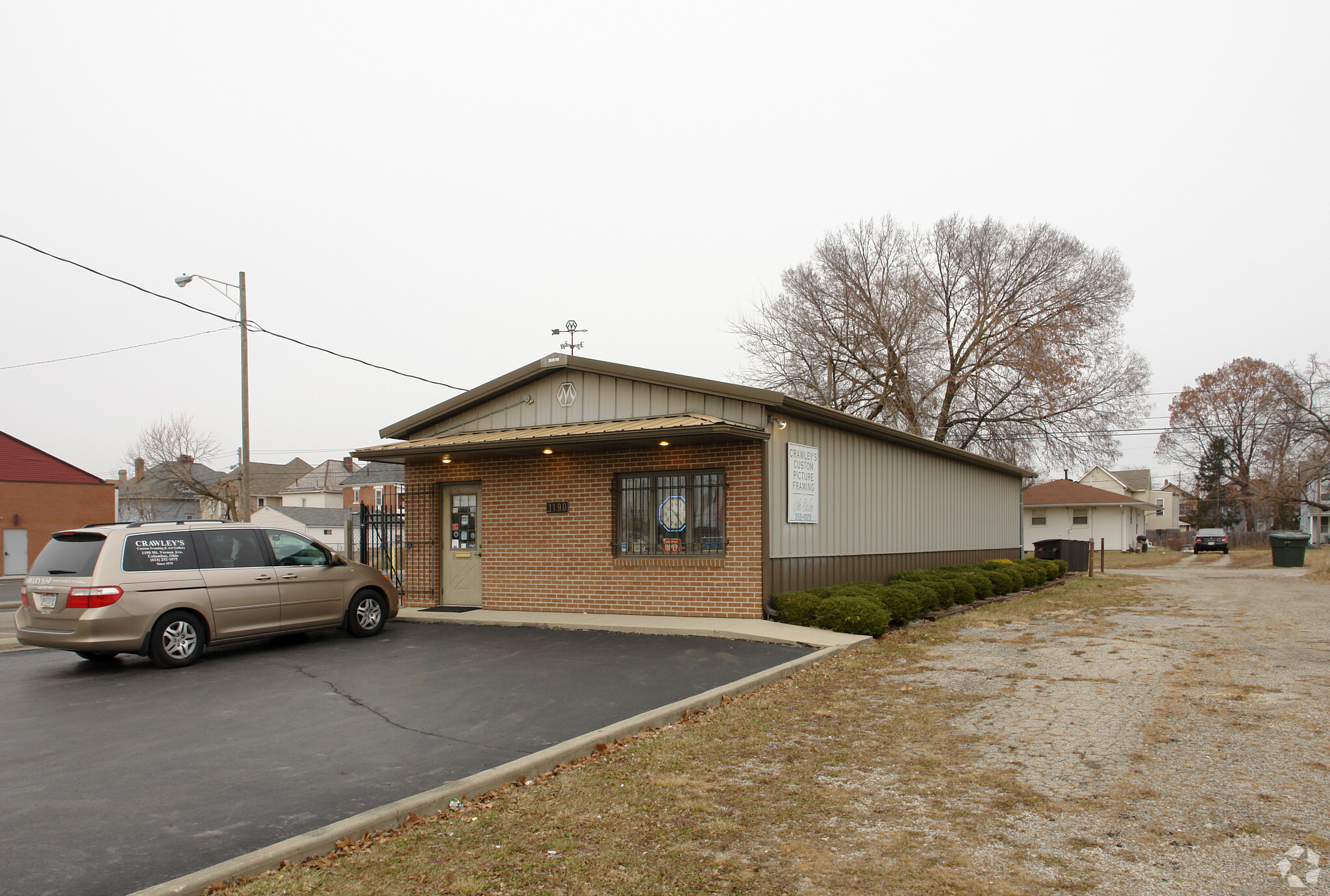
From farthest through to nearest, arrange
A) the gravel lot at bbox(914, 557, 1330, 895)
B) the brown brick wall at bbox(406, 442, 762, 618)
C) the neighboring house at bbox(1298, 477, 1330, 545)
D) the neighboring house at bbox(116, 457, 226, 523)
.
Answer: the neighboring house at bbox(1298, 477, 1330, 545) < the neighboring house at bbox(116, 457, 226, 523) < the brown brick wall at bbox(406, 442, 762, 618) < the gravel lot at bbox(914, 557, 1330, 895)

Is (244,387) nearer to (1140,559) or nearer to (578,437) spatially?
(578,437)

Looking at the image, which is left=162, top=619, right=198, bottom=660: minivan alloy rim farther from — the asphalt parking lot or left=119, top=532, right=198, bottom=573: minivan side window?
left=119, top=532, right=198, bottom=573: minivan side window

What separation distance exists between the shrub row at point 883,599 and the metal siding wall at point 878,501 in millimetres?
730

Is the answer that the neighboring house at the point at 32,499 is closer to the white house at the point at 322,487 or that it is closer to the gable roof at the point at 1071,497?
the white house at the point at 322,487

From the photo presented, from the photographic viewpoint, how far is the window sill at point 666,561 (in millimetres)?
12555

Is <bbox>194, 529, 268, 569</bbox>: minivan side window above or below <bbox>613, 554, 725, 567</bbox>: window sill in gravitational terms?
above

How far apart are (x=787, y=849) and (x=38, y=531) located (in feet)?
121

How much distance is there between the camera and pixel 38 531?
3272 centimetres

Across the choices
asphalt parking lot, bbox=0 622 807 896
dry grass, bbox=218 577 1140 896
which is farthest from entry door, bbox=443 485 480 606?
dry grass, bbox=218 577 1140 896

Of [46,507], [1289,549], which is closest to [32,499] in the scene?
[46,507]

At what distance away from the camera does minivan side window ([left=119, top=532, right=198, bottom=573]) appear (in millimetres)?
9211

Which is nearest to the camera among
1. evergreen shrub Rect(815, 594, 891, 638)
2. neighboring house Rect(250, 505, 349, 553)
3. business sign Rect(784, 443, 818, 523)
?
evergreen shrub Rect(815, 594, 891, 638)

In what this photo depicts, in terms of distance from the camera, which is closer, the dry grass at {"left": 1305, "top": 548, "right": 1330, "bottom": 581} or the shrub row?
the shrub row

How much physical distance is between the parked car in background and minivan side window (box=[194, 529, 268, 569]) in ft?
163
